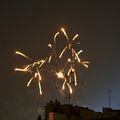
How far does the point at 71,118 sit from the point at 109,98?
19.6 meters

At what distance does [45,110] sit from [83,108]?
526 centimetres

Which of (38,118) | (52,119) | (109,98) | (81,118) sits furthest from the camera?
(109,98)

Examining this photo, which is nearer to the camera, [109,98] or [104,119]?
[104,119]

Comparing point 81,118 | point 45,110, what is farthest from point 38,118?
point 81,118

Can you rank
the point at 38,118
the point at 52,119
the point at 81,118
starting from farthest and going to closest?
the point at 38,118 → the point at 81,118 → the point at 52,119

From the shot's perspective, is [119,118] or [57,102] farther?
[57,102]

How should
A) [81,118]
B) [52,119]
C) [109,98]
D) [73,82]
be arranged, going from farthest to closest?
[109,98]
[81,118]
[52,119]
[73,82]

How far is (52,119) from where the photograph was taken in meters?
75.3

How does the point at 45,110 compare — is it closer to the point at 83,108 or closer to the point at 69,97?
the point at 83,108

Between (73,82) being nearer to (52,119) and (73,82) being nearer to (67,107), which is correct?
(52,119)

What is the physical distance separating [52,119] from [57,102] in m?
9.86

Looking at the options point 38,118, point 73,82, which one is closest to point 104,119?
point 73,82

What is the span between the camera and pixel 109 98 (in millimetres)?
97750

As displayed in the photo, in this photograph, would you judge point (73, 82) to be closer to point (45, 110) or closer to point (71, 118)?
point (71, 118)
